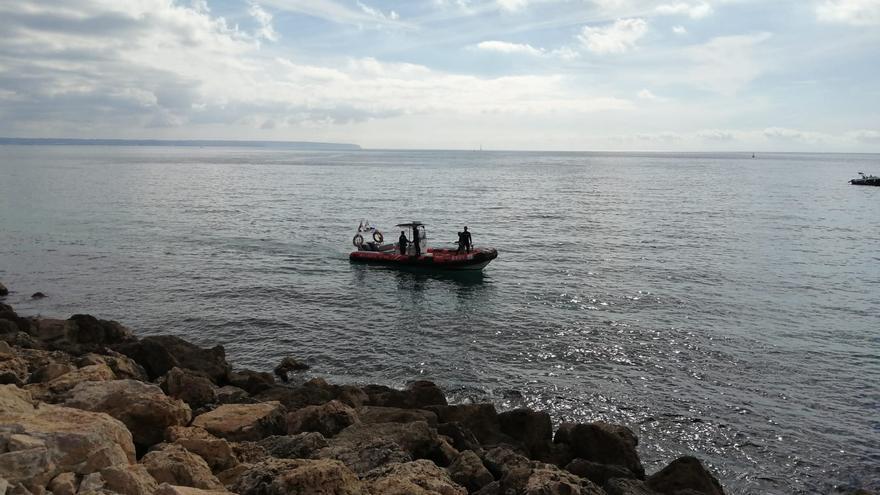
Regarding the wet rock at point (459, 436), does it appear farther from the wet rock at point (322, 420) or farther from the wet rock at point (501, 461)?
the wet rock at point (322, 420)

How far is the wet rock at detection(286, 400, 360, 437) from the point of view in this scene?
11891 mm

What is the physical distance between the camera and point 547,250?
39.3 m

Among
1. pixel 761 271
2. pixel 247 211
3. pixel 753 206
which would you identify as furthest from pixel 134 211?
pixel 753 206

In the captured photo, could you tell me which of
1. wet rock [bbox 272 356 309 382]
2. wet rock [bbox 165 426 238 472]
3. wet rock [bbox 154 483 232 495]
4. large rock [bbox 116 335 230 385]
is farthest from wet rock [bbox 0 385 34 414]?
wet rock [bbox 272 356 309 382]

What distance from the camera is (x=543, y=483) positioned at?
9.35 metres

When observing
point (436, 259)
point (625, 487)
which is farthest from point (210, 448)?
point (436, 259)

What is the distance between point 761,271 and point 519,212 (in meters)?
29.1

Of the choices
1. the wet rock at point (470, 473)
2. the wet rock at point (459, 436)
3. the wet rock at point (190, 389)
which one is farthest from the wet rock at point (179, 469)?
the wet rock at point (459, 436)

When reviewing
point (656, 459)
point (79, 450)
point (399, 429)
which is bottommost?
point (656, 459)

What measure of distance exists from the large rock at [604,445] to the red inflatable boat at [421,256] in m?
19.1

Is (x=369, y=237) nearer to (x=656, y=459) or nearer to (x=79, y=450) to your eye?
(x=656, y=459)

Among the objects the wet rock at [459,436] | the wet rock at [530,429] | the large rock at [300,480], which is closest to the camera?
the large rock at [300,480]

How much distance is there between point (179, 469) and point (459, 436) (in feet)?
19.4

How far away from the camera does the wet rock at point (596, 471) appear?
38.8ft
